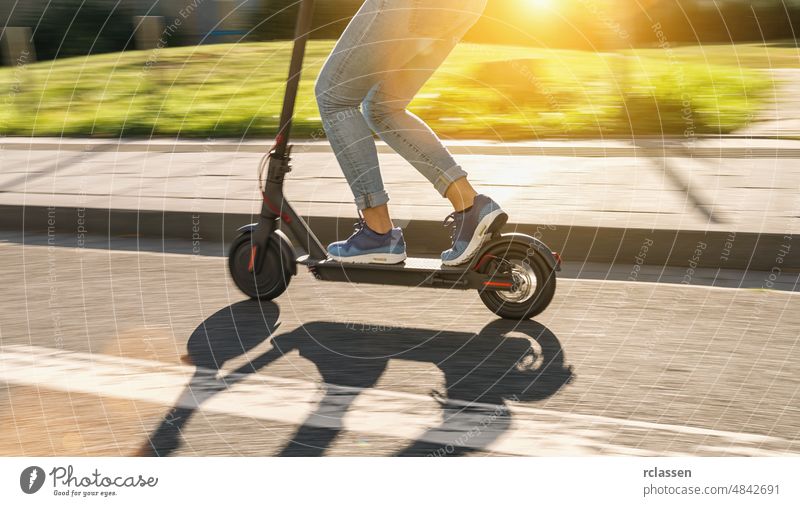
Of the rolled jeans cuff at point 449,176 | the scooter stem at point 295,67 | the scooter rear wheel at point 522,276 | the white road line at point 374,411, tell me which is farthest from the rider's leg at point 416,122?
the white road line at point 374,411

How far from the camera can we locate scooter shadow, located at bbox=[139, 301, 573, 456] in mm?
3721

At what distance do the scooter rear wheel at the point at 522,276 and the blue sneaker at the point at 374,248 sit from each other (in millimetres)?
401

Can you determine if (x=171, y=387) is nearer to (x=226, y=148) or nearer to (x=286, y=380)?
(x=286, y=380)

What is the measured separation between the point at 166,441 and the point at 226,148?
6.98 metres

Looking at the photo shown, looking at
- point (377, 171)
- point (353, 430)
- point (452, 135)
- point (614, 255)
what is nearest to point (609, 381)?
point (353, 430)

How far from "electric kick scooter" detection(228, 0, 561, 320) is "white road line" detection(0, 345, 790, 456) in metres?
0.97

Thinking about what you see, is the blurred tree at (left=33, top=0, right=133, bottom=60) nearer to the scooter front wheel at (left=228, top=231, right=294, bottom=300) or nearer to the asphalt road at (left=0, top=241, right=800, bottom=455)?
the asphalt road at (left=0, top=241, right=800, bottom=455)

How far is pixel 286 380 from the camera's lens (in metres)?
4.34

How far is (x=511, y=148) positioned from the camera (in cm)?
958

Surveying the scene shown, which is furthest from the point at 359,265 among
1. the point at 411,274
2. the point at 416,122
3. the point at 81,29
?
the point at 81,29

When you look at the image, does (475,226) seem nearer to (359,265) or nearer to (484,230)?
(484,230)

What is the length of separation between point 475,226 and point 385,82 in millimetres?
714

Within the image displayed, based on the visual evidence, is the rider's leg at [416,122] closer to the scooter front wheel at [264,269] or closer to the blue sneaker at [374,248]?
the blue sneaker at [374,248]

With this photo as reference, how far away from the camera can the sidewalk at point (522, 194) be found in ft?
20.8
